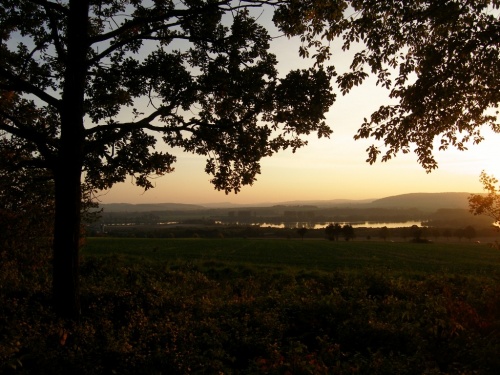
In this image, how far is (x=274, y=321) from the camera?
8758 mm

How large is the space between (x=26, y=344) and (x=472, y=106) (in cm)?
1069

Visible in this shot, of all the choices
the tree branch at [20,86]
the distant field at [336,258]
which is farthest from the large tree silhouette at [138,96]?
the distant field at [336,258]

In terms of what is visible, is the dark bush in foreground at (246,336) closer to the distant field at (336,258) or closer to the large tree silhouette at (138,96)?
the large tree silhouette at (138,96)

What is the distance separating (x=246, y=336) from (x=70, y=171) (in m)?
5.40

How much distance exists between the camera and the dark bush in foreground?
5867 mm

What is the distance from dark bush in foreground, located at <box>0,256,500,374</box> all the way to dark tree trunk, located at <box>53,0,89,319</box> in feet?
2.32

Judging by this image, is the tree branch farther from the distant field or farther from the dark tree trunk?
the distant field

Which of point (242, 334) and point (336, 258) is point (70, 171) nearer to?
point (242, 334)

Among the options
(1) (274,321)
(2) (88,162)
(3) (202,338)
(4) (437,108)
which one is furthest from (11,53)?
(4) (437,108)

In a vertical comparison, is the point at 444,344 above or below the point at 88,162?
below

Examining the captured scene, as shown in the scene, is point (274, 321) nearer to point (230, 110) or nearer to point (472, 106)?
point (230, 110)

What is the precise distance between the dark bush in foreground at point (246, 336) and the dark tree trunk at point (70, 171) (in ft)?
2.32

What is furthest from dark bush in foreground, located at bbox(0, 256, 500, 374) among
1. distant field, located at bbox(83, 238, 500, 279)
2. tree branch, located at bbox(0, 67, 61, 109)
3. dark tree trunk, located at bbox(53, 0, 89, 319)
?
distant field, located at bbox(83, 238, 500, 279)

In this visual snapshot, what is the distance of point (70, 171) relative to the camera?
7.82 metres
